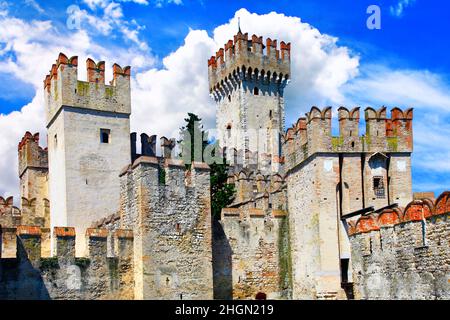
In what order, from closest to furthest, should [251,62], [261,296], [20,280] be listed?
[20,280]
[261,296]
[251,62]

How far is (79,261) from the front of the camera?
2603 centimetres

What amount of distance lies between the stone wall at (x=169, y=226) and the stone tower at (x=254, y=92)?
3996cm

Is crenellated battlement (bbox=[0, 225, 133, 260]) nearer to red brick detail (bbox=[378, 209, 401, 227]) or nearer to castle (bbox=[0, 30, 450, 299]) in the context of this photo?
castle (bbox=[0, 30, 450, 299])

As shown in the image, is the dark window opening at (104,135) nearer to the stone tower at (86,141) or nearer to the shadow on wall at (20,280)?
the stone tower at (86,141)

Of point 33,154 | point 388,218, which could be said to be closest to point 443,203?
point 388,218

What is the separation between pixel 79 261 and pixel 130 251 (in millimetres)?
1953

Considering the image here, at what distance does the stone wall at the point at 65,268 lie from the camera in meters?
24.9

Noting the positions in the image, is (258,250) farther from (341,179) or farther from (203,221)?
(341,179)

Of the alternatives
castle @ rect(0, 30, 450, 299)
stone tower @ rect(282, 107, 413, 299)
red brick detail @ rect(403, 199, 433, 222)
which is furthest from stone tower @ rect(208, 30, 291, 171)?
red brick detail @ rect(403, 199, 433, 222)

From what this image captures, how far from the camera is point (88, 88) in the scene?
3462 centimetres

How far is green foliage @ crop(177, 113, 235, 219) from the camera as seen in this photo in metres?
41.9

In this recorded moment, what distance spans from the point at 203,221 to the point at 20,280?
710 centimetres

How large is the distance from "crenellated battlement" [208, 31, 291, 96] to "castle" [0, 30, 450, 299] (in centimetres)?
3430
